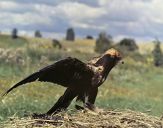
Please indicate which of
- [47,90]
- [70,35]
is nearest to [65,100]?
[47,90]

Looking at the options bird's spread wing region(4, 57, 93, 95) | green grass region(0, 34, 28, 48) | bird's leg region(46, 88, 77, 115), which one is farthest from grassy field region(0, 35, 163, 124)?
green grass region(0, 34, 28, 48)

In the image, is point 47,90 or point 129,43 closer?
point 47,90

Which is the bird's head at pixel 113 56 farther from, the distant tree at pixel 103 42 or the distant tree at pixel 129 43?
the distant tree at pixel 129 43

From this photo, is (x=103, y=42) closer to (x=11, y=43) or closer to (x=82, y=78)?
(x=11, y=43)

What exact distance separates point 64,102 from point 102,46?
58.3 metres

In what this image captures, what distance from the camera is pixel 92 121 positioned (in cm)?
738

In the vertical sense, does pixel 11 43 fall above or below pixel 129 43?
above

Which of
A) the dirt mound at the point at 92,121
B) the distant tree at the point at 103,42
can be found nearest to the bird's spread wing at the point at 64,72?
the dirt mound at the point at 92,121

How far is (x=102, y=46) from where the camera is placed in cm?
6619

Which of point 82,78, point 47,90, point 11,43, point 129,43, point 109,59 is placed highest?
point 109,59

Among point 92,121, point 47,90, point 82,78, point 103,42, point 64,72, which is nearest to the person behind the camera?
point 92,121

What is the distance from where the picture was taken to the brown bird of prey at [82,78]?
7.76m

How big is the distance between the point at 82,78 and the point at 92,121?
0.74 metres

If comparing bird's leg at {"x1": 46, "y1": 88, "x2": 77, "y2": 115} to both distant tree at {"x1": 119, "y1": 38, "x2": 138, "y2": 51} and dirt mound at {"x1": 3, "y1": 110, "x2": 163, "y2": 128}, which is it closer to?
dirt mound at {"x1": 3, "y1": 110, "x2": 163, "y2": 128}
